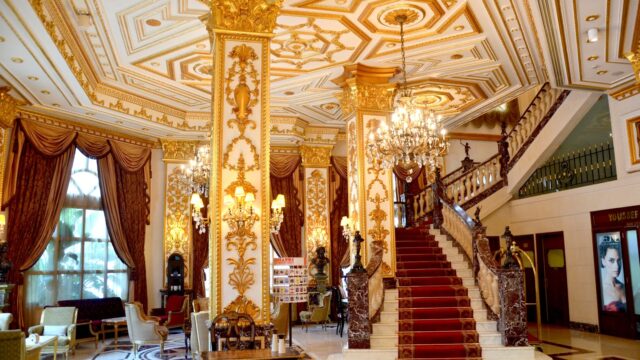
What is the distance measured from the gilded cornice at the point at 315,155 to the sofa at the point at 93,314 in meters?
6.00

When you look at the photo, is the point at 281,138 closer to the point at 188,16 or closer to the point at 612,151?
the point at 188,16

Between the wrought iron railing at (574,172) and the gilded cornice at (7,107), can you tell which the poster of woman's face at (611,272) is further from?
the gilded cornice at (7,107)

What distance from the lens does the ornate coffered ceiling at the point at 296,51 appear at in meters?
7.15

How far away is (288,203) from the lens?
14.3 metres

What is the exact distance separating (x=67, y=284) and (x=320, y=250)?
605 cm

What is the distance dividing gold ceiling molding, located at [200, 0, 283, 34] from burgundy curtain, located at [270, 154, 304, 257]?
27.2 ft

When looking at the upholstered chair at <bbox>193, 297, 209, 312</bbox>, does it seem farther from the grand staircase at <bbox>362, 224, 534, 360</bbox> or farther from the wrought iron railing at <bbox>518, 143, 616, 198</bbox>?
the wrought iron railing at <bbox>518, 143, 616, 198</bbox>

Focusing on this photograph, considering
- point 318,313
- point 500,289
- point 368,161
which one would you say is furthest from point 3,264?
point 500,289

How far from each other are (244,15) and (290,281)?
367cm

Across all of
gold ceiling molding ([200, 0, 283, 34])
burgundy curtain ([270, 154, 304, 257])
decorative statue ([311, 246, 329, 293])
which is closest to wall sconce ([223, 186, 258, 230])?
gold ceiling molding ([200, 0, 283, 34])

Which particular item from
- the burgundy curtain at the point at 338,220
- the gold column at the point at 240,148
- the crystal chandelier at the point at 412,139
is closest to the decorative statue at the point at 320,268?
the burgundy curtain at the point at 338,220

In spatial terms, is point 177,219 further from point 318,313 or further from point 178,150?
point 318,313

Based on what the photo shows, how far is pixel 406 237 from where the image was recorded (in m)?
12.0

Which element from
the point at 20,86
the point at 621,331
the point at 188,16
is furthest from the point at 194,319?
the point at 621,331
